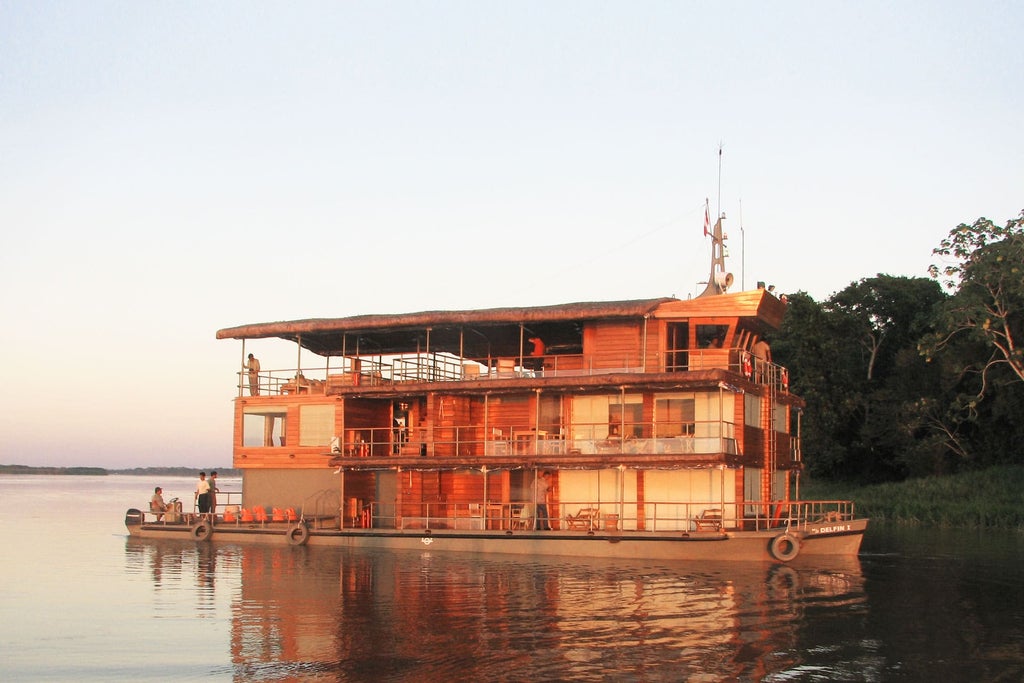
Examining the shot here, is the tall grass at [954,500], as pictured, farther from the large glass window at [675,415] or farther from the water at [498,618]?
the large glass window at [675,415]

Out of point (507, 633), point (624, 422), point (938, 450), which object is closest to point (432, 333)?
point (624, 422)

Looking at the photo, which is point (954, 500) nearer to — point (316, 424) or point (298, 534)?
point (316, 424)

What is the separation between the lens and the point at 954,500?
51938 mm

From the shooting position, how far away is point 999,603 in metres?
24.5

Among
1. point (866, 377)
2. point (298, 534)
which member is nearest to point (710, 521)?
point (298, 534)

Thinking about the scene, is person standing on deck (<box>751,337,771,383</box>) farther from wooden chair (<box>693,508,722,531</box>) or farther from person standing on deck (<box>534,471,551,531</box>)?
person standing on deck (<box>534,471,551,531</box>)

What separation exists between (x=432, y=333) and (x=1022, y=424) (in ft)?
109

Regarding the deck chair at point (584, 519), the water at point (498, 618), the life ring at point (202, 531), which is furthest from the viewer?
the life ring at point (202, 531)

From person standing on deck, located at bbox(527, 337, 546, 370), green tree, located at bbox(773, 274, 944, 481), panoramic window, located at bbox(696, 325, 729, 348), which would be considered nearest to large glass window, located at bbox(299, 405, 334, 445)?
person standing on deck, located at bbox(527, 337, 546, 370)

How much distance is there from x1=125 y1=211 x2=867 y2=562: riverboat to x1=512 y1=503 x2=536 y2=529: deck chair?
0.07 metres

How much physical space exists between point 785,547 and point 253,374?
1935 centimetres

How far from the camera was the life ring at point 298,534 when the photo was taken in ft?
113

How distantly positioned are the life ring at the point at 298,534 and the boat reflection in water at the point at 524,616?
7.03 ft

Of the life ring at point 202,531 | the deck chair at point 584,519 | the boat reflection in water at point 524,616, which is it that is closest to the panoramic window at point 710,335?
the deck chair at point 584,519
